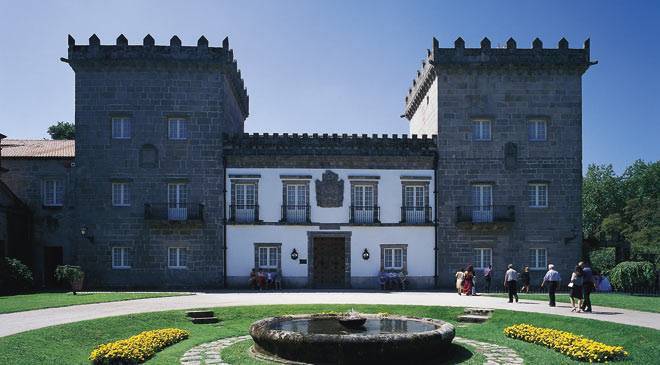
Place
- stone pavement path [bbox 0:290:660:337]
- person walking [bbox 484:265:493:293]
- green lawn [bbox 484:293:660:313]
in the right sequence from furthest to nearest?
person walking [bbox 484:265:493:293] → green lawn [bbox 484:293:660:313] → stone pavement path [bbox 0:290:660:337]

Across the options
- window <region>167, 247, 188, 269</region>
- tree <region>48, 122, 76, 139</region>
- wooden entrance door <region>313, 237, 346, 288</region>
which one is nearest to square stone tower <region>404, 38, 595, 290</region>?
wooden entrance door <region>313, 237, 346, 288</region>

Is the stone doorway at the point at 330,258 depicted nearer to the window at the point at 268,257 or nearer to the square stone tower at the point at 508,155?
the window at the point at 268,257

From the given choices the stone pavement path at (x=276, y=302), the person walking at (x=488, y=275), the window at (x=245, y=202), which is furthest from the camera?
the window at (x=245, y=202)

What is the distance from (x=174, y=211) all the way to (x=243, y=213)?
3386mm

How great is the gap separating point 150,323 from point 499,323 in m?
10.0

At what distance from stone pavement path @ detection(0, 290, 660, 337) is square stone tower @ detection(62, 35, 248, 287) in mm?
4389

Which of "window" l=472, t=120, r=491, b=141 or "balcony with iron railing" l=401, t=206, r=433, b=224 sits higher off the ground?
"window" l=472, t=120, r=491, b=141

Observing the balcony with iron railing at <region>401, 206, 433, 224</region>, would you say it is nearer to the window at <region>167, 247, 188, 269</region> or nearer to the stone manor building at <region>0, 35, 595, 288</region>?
the stone manor building at <region>0, 35, 595, 288</region>

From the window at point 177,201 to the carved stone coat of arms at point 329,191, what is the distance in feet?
21.5

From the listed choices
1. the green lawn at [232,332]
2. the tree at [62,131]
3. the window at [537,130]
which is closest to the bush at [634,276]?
the window at [537,130]

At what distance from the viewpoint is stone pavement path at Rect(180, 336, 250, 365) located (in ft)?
40.8

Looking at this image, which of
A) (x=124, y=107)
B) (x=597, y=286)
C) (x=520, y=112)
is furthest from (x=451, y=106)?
(x=124, y=107)

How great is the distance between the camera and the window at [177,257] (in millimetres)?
29281

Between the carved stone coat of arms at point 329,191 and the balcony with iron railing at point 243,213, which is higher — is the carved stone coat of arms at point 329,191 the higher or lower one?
the higher one
